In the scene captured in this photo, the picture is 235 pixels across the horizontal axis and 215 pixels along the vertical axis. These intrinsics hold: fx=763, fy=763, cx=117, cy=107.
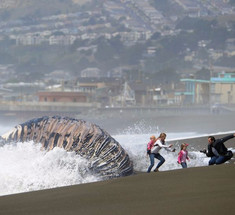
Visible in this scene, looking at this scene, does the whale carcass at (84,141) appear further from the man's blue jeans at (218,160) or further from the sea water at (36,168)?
the man's blue jeans at (218,160)

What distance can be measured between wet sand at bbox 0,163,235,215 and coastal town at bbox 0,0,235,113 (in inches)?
1227

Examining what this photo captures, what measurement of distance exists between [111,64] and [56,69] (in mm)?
3134

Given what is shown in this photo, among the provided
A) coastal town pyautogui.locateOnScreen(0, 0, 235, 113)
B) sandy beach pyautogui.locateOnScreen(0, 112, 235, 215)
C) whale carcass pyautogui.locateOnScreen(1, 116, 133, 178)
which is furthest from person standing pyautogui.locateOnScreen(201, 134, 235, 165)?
coastal town pyautogui.locateOnScreen(0, 0, 235, 113)

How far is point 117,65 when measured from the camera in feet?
142

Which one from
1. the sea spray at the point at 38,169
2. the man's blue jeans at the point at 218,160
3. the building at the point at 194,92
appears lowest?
the building at the point at 194,92

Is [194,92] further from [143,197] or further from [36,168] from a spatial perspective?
[143,197]

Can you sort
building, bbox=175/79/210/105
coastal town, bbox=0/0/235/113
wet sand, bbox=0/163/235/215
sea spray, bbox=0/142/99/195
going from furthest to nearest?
coastal town, bbox=0/0/235/113 < building, bbox=175/79/210/105 < sea spray, bbox=0/142/99/195 < wet sand, bbox=0/163/235/215

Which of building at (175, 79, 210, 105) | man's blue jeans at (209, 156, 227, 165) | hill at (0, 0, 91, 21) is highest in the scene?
hill at (0, 0, 91, 21)

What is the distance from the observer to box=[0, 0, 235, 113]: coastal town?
38844 mm

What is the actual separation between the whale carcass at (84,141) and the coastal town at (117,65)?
2924 cm

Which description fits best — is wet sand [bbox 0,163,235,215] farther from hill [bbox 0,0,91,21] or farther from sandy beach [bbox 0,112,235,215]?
hill [bbox 0,0,91,21]

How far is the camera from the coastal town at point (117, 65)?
38.8 m

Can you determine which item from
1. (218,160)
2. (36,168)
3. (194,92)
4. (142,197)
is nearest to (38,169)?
(36,168)

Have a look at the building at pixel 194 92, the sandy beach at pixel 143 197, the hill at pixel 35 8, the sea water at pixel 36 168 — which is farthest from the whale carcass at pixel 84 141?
the hill at pixel 35 8
